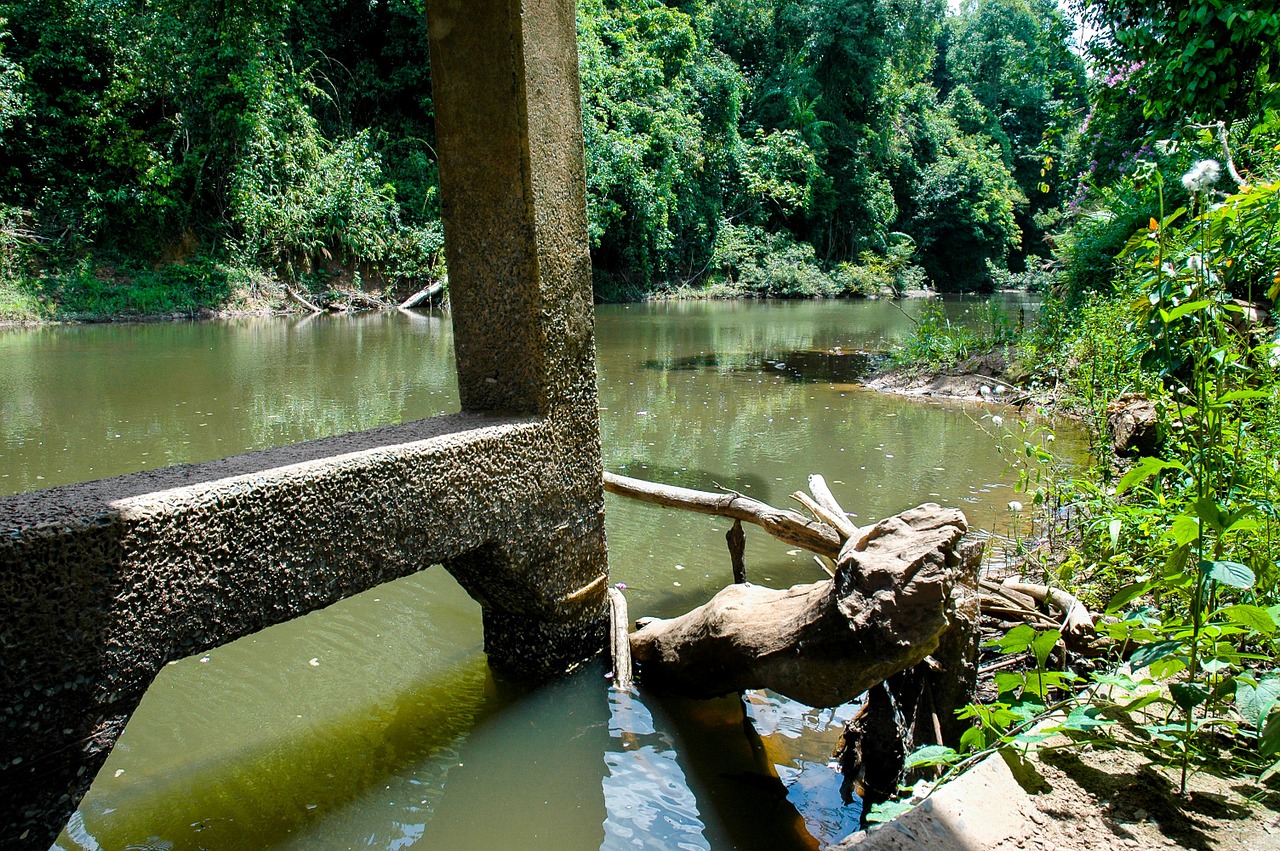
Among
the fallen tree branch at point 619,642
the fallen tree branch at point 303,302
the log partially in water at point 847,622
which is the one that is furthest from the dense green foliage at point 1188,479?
the fallen tree branch at point 303,302

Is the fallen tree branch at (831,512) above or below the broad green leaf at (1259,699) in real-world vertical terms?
below

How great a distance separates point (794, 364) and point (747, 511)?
27.6ft

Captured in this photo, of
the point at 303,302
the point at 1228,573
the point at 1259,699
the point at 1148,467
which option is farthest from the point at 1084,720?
the point at 303,302

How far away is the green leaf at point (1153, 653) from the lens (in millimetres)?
1638

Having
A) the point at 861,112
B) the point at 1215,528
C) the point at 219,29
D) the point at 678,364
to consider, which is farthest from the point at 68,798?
the point at 861,112

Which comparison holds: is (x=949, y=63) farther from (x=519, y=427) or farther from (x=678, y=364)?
(x=519, y=427)

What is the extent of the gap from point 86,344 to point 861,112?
28.8 meters

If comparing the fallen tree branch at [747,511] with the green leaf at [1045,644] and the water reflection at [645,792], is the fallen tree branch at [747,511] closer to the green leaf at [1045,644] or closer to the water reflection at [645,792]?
the water reflection at [645,792]

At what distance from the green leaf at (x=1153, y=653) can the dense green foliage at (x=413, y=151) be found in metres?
7.16

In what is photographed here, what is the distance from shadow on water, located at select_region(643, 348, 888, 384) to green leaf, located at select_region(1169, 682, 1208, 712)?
29.0 ft

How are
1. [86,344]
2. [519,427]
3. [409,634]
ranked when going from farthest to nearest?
[86,344] < [409,634] < [519,427]

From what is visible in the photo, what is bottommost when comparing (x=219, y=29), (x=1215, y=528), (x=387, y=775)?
(x=387, y=775)

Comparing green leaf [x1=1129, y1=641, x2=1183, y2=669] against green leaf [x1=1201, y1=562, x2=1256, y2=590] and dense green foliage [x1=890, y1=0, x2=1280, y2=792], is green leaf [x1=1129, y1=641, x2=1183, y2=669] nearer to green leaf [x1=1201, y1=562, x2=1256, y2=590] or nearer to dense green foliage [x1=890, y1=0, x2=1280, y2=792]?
dense green foliage [x1=890, y1=0, x2=1280, y2=792]

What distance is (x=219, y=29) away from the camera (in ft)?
56.7
